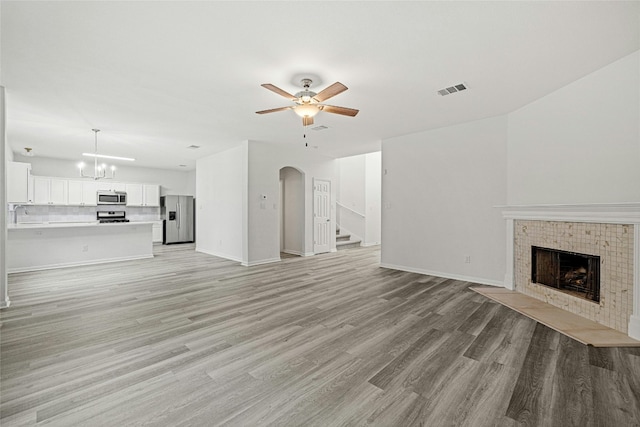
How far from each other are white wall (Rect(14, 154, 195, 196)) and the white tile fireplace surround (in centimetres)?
1093

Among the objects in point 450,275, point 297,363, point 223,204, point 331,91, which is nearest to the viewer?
point 297,363

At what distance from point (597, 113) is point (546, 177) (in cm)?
94

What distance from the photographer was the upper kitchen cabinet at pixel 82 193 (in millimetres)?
8555

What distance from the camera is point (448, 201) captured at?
521 cm

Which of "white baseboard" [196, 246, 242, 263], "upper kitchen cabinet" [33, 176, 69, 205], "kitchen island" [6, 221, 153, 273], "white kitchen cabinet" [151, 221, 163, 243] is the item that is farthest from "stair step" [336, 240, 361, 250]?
"upper kitchen cabinet" [33, 176, 69, 205]

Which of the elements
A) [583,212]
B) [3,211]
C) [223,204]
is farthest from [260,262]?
[583,212]

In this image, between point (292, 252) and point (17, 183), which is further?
point (292, 252)

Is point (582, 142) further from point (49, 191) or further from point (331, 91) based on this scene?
point (49, 191)

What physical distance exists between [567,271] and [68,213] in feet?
40.4

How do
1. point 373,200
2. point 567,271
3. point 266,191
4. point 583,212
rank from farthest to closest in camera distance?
point 373,200 < point 266,191 < point 567,271 < point 583,212

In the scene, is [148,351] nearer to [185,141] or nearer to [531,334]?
[531,334]

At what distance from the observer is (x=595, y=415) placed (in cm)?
175

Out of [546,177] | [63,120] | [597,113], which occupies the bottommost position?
[546,177]

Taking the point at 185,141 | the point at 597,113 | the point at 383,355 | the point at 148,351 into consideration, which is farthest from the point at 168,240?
the point at 597,113
